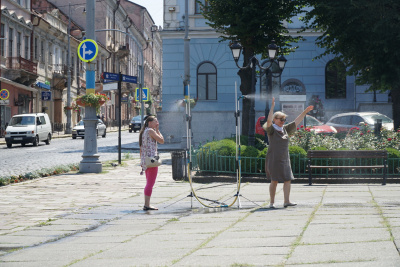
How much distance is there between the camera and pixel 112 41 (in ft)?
243

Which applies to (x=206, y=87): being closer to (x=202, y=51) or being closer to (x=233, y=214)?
(x=202, y=51)

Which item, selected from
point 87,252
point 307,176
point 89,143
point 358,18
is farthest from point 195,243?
point 358,18

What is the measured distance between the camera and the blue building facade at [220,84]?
33781 mm

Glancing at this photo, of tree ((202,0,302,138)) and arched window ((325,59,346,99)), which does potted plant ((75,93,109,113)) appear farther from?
arched window ((325,59,346,99))

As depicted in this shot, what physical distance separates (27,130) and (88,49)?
16667 mm

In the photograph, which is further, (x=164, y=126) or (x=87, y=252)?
(x=164, y=126)

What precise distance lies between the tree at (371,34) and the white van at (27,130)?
16771 mm

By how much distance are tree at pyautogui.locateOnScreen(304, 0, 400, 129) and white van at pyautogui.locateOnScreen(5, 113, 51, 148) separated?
1677cm

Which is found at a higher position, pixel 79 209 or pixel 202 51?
pixel 202 51

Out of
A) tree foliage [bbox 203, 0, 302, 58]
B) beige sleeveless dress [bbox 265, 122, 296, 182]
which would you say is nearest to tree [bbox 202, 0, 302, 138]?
tree foliage [bbox 203, 0, 302, 58]

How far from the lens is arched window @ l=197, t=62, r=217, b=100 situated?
35.1m

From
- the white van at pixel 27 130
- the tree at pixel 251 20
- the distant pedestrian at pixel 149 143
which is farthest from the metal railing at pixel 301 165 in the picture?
the white van at pixel 27 130

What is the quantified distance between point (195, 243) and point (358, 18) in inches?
659

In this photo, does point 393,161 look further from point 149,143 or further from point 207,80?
point 207,80
